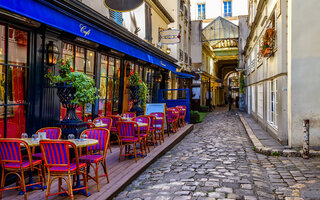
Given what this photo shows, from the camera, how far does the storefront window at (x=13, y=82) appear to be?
513 cm

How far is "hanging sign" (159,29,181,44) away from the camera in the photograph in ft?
48.6

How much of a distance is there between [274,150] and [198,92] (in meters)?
19.4

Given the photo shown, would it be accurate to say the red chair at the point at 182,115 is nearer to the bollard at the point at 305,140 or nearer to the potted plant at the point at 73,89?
the bollard at the point at 305,140

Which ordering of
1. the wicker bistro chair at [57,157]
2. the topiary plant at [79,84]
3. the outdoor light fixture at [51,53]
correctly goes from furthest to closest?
the outdoor light fixture at [51,53], the topiary plant at [79,84], the wicker bistro chair at [57,157]

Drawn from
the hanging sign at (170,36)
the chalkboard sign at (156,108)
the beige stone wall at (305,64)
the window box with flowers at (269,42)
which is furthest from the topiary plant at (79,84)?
the hanging sign at (170,36)

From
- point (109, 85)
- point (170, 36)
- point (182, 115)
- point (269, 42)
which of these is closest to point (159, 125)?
point (109, 85)

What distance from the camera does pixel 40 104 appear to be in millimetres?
5910

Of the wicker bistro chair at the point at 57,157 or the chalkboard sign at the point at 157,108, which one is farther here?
the chalkboard sign at the point at 157,108

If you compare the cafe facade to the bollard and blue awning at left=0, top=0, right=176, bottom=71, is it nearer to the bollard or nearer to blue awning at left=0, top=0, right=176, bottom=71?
blue awning at left=0, top=0, right=176, bottom=71

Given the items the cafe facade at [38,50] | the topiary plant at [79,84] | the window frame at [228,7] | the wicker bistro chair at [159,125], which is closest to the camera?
the cafe facade at [38,50]

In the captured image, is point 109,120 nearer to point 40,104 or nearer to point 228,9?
point 40,104

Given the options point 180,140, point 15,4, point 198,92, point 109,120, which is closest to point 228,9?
point 198,92

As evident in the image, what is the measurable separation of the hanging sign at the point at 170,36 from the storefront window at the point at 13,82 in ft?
33.1

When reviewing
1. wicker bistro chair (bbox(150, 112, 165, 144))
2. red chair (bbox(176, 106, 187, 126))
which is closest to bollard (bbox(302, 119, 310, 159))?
wicker bistro chair (bbox(150, 112, 165, 144))
